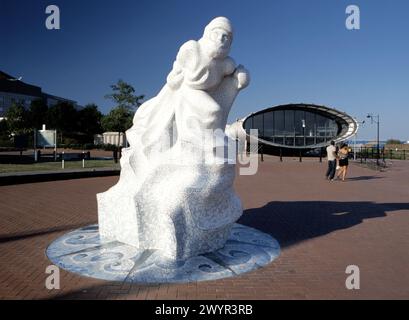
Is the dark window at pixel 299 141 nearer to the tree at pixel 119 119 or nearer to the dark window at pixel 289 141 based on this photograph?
the dark window at pixel 289 141

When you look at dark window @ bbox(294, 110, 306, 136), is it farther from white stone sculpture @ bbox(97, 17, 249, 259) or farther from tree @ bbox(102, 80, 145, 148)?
white stone sculpture @ bbox(97, 17, 249, 259)

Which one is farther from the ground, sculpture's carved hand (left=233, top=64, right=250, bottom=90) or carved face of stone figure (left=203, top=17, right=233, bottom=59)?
carved face of stone figure (left=203, top=17, right=233, bottom=59)

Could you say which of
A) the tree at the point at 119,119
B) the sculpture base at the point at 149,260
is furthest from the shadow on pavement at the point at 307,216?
the tree at the point at 119,119

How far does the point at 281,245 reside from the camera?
614cm

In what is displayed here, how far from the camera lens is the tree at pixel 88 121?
53.9 m

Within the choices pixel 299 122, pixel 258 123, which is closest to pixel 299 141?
pixel 299 122

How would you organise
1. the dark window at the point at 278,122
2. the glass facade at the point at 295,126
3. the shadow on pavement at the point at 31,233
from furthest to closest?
the dark window at the point at 278,122
the glass facade at the point at 295,126
the shadow on pavement at the point at 31,233

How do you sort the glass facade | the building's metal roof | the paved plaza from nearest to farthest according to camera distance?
the paved plaza < the building's metal roof < the glass facade

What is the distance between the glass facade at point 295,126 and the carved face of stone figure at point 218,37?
42.4m

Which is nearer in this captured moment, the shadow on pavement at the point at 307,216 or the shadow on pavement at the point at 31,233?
the shadow on pavement at the point at 31,233

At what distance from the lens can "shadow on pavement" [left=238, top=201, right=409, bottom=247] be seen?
7043 mm

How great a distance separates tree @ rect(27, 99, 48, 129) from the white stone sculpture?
4592 centimetres

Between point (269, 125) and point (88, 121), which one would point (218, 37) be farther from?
point (88, 121)

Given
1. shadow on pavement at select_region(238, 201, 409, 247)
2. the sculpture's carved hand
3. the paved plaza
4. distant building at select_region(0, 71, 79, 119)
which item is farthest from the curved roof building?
distant building at select_region(0, 71, 79, 119)
